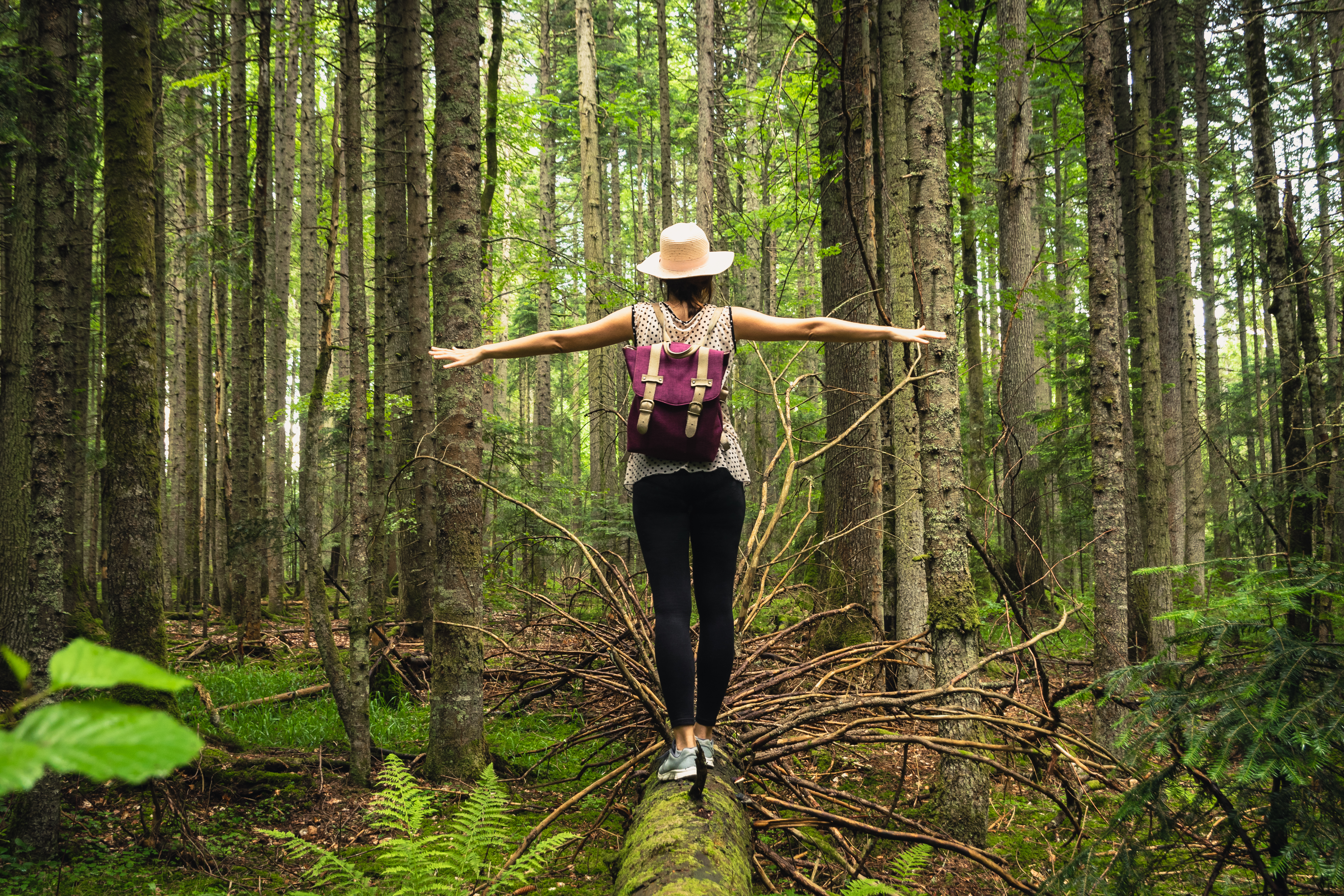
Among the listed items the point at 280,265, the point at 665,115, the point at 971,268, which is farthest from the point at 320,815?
the point at 665,115

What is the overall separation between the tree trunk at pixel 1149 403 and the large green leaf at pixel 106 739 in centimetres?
961

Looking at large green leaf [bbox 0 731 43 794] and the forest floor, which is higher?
large green leaf [bbox 0 731 43 794]

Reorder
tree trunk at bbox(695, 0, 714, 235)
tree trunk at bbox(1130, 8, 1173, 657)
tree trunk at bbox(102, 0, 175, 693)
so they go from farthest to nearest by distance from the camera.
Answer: tree trunk at bbox(695, 0, 714, 235) < tree trunk at bbox(1130, 8, 1173, 657) < tree trunk at bbox(102, 0, 175, 693)

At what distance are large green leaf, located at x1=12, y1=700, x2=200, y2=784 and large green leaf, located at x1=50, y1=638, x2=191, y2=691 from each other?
0.02 meters

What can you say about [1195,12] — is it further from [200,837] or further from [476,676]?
[200,837]

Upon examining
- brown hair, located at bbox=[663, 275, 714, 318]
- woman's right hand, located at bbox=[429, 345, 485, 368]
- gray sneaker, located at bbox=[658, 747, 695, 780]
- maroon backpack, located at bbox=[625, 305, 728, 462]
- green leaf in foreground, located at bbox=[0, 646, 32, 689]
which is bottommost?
gray sneaker, located at bbox=[658, 747, 695, 780]

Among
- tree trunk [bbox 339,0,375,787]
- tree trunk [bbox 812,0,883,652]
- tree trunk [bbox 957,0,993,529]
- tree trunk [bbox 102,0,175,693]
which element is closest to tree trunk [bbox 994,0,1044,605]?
tree trunk [bbox 957,0,993,529]

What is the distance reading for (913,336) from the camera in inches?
143

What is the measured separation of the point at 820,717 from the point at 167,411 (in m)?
25.2

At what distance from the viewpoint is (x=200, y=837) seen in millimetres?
3928

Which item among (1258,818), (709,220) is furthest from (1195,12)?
(1258,818)

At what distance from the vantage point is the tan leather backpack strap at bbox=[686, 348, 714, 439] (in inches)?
122

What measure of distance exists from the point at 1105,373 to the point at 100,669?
20.0 ft

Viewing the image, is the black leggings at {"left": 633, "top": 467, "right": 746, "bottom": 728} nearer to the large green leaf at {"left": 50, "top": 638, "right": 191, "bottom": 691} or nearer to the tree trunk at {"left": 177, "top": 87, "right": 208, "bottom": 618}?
the large green leaf at {"left": 50, "top": 638, "right": 191, "bottom": 691}
